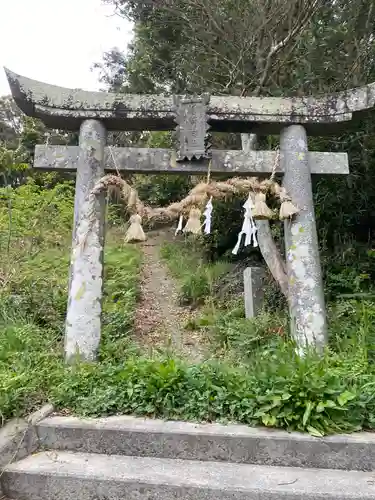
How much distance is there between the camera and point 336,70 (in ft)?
21.2

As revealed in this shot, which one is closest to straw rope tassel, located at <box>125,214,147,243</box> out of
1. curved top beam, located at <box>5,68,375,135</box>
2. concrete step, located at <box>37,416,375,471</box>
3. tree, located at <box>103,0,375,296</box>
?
curved top beam, located at <box>5,68,375,135</box>

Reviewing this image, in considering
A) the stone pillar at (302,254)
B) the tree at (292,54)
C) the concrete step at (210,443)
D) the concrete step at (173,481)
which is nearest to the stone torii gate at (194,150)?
the stone pillar at (302,254)

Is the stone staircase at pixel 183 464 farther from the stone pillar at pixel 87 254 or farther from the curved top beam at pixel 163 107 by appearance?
the curved top beam at pixel 163 107

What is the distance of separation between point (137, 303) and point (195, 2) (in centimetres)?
558

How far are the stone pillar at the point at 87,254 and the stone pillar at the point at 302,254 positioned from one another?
2173 millimetres

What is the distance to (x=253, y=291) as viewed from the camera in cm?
630

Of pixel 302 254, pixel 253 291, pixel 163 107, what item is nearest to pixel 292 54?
pixel 163 107

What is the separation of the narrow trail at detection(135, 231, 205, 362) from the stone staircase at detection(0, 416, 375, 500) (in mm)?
1634

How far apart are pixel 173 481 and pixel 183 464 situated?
0.29m

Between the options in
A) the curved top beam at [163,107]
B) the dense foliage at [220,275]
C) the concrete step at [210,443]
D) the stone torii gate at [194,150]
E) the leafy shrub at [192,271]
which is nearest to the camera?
the concrete step at [210,443]

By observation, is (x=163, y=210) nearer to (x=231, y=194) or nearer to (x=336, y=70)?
(x=231, y=194)

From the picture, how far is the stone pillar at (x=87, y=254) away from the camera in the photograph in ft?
14.5

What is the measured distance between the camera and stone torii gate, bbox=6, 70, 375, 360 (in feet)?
15.4

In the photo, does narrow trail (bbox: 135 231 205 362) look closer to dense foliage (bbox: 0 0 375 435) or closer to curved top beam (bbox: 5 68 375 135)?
dense foliage (bbox: 0 0 375 435)
